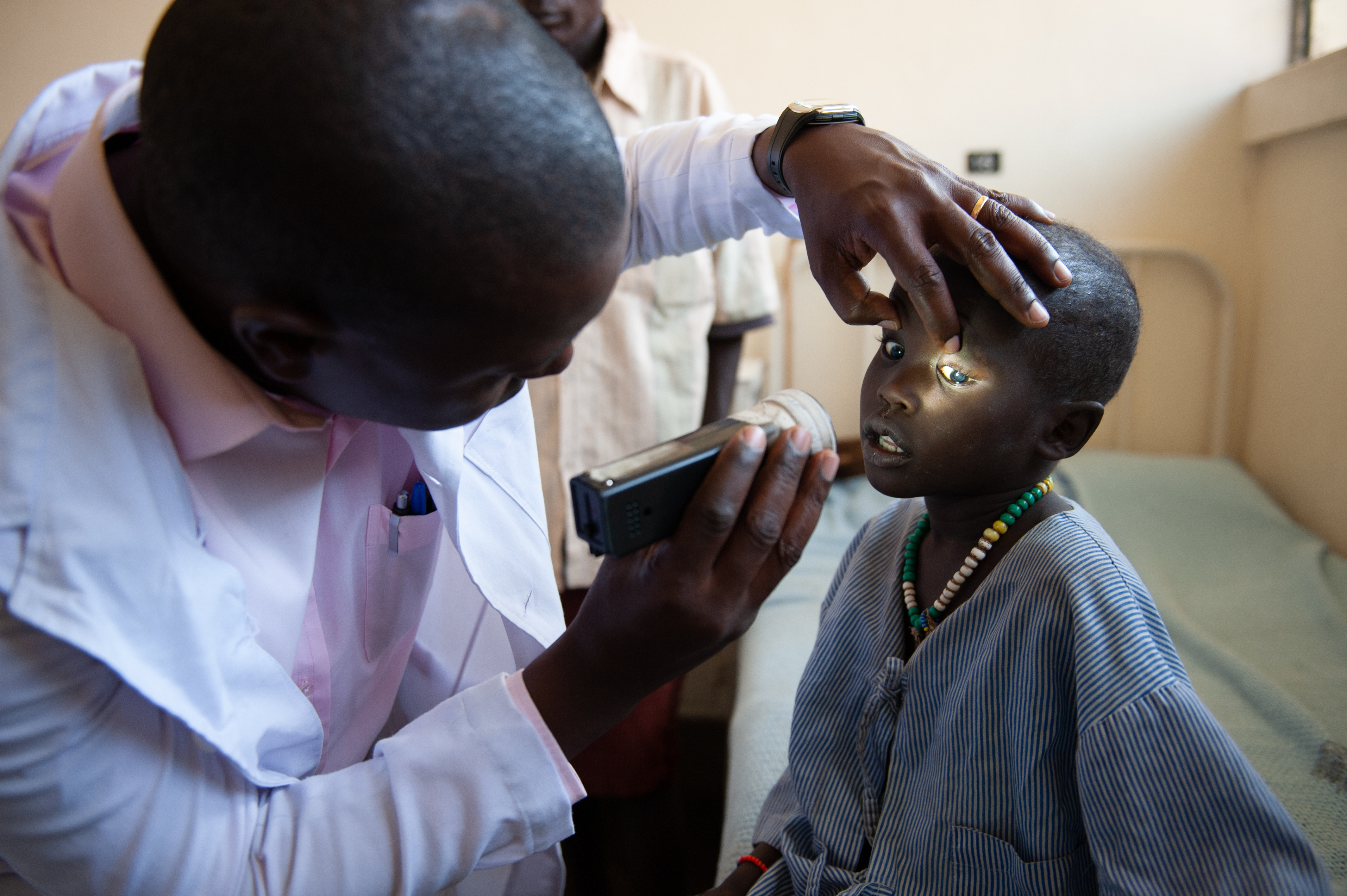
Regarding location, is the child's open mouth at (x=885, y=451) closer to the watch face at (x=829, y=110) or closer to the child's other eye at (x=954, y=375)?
the child's other eye at (x=954, y=375)

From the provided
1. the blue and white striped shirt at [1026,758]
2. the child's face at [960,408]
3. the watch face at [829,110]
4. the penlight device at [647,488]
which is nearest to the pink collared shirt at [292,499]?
the penlight device at [647,488]

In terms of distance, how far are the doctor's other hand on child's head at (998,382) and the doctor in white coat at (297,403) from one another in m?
0.05

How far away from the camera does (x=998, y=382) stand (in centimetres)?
90

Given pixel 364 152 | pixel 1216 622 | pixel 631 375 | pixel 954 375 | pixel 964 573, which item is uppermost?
pixel 364 152

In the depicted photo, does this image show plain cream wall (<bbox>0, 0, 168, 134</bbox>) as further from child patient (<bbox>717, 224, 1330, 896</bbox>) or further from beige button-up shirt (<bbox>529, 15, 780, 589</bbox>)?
child patient (<bbox>717, 224, 1330, 896</bbox>)

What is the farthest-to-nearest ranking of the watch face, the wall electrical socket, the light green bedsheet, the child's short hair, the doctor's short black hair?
the wall electrical socket < the light green bedsheet < the watch face < the child's short hair < the doctor's short black hair

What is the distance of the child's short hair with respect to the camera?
2.89 feet

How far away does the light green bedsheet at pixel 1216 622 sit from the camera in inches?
52.1

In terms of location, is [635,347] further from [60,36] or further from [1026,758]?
[60,36]

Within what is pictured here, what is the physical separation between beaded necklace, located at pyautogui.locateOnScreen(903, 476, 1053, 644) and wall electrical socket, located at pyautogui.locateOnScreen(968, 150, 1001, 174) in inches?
76.2

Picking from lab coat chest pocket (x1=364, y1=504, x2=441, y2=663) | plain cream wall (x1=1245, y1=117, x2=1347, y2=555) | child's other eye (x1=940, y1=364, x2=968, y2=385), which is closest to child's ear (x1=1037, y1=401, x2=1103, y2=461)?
child's other eye (x1=940, y1=364, x2=968, y2=385)

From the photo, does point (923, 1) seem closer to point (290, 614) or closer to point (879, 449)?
point (879, 449)

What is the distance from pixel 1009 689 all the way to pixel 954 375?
12.8 inches

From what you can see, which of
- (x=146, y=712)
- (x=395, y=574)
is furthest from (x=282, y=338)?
(x=395, y=574)
